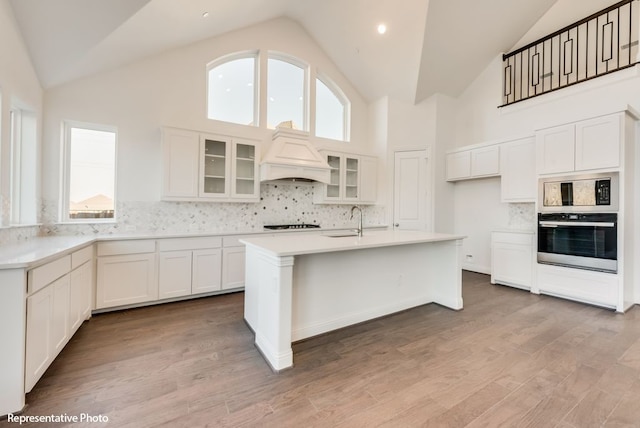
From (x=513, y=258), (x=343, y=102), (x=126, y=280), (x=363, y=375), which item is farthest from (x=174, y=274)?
(x=513, y=258)

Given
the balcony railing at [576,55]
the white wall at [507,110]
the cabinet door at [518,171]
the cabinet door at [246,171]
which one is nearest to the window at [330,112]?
the cabinet door at [246,171]

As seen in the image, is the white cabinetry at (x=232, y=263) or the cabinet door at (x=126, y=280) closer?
the cabinet door at (x=126, y=280)

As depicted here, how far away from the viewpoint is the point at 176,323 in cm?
291

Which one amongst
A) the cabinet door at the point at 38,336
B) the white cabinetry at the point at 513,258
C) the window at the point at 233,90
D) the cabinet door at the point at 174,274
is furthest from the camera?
the window at the point at 233,90

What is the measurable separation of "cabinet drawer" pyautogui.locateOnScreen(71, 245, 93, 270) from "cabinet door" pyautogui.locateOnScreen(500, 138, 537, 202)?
18.2 ft

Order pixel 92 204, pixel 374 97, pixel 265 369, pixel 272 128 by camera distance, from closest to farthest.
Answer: pixel 265 369 < pixel 92 204 < pixel 272 128 < pixel 374 97

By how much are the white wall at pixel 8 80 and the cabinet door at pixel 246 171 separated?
7.20 ft

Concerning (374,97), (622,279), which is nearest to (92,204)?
(374,97)

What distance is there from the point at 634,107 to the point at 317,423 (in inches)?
204

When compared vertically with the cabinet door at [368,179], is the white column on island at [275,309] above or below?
below

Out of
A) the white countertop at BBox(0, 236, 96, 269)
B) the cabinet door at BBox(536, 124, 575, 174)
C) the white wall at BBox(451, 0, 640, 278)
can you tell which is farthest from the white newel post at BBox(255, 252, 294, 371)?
the white wall at BBox(451, 0, 640, 278)

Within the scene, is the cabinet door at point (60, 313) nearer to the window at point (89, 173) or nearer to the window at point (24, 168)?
the window at point (24, 168)

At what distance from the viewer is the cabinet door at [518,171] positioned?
4218mm

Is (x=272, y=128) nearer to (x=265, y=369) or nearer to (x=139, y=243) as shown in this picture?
(x=139, y=243)
